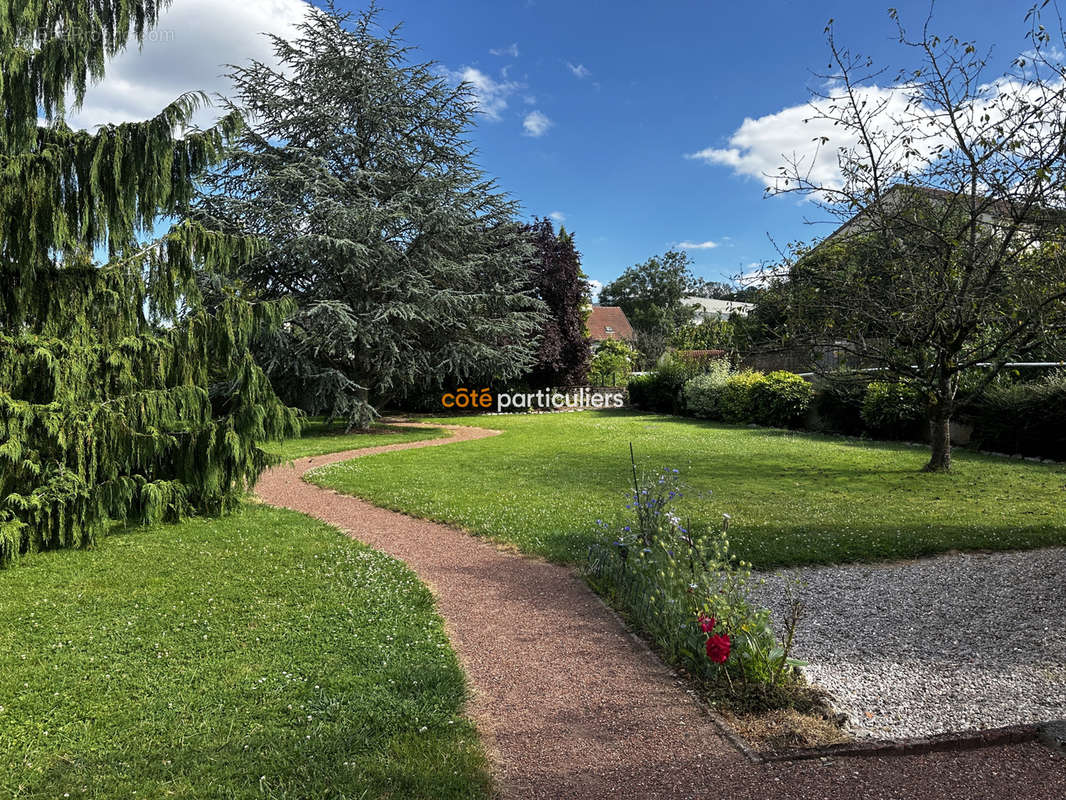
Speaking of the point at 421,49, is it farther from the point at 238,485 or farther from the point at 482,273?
the point at 238,485

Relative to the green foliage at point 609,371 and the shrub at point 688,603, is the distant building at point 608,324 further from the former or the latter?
the shrub at point 688,603

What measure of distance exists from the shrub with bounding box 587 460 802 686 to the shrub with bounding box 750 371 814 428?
13.7 metres

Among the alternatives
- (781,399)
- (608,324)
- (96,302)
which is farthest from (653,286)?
(96,302)

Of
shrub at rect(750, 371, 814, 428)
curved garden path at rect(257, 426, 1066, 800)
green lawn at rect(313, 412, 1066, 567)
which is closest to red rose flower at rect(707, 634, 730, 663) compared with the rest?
curved garden path at rect(257, 426, 1066, 800)

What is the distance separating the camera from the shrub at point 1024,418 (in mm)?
11086

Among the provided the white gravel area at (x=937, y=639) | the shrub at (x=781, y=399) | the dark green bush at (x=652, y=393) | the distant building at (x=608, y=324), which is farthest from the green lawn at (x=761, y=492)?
the distant building at (x=608, y=324)

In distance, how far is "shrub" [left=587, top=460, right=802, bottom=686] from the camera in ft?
10.7

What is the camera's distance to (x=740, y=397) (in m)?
19.7

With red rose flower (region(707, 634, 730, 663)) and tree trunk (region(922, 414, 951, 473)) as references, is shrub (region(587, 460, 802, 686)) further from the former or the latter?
tree trunk (region(922, 414, 951, 473))

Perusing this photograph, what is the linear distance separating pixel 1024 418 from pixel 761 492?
21.9 feet

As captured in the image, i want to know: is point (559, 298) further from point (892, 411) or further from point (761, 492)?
point (761, 492)

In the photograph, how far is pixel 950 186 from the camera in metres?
7.60

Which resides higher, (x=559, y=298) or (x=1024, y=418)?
(x=559, y=298)

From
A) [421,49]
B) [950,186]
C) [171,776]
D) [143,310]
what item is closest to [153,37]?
[143,310]
